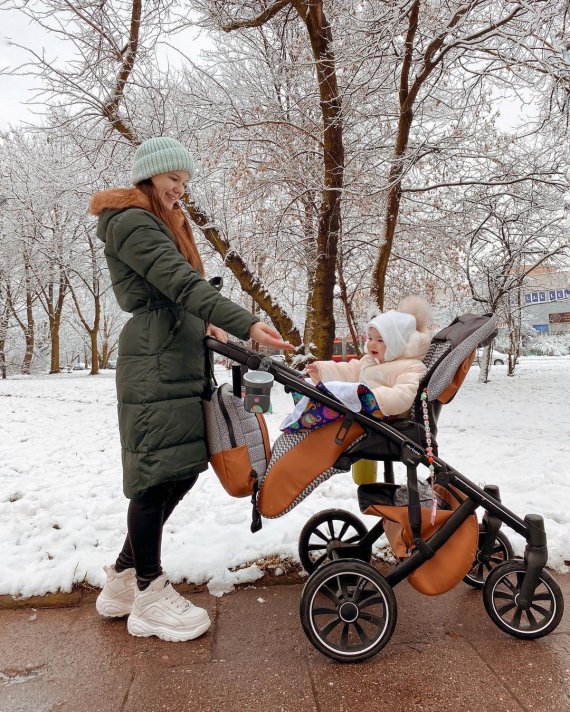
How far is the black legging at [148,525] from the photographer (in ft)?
7.08

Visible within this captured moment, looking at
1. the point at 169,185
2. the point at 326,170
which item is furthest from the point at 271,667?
the point at 326,170

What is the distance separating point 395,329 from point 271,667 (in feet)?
4.77

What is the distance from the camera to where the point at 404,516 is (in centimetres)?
212

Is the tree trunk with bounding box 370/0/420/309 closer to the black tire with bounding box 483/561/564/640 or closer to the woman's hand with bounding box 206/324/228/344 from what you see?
the woman's hand with bounding box 206/324/228/344

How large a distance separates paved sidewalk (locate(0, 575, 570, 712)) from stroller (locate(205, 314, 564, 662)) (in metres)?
0.11

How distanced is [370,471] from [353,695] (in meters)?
1.04

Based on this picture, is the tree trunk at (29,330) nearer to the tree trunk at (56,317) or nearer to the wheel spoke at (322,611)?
the tree trunk at (56,317)

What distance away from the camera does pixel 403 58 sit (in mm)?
6066

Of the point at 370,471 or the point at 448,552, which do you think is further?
the point at 370,471

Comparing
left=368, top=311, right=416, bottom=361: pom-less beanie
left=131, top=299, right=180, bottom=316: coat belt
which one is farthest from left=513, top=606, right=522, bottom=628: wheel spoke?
left=131, top=299, right=180, bottom=316: coat belt

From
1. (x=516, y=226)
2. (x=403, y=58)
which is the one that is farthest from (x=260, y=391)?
(x=516, y=226)

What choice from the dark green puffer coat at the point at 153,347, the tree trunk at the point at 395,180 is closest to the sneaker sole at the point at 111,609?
the dark green puffer coat at the point at 153,347

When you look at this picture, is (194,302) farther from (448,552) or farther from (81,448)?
(81,448)

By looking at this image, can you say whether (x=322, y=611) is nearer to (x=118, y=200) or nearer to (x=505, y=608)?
(x=505, y=608)
